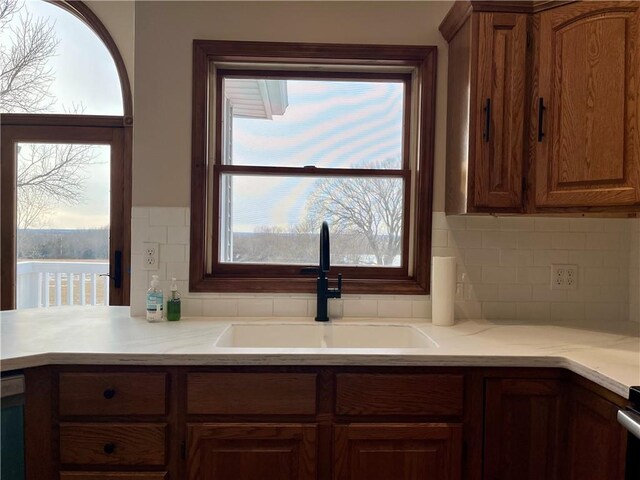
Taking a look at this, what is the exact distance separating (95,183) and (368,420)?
6.95ft

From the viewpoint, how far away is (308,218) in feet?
6.71

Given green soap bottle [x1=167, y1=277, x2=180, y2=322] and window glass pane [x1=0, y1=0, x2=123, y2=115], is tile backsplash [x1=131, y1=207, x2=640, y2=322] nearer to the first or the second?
green soap bottle [x1=167, y1=277, x2=180, y2=322]

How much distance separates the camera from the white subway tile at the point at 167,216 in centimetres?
190

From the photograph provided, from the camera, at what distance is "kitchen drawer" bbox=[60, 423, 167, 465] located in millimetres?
1320

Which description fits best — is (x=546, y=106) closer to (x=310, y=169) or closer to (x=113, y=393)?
(x=310, y=169)

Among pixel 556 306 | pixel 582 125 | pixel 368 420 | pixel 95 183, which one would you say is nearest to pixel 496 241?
pixel 556 306

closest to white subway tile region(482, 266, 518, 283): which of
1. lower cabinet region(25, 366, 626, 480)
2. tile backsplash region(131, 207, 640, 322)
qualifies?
tile backsplash region(131, 207, 640, 322)

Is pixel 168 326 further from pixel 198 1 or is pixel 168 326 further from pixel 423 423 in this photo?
pixel 198 1

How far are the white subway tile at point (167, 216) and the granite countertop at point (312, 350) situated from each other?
0.50 metres

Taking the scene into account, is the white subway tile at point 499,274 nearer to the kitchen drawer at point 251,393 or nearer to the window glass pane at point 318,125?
the window glass pane at point 318,125

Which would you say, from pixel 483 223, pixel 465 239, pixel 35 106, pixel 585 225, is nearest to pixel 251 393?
pixel 465 239

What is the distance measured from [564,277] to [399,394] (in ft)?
3.84

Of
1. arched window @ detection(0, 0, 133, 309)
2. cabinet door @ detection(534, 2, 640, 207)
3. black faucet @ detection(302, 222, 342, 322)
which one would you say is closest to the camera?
cabinet door @ detection(534, 2, 640, 207)

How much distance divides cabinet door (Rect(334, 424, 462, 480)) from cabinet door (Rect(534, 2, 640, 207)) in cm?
103
